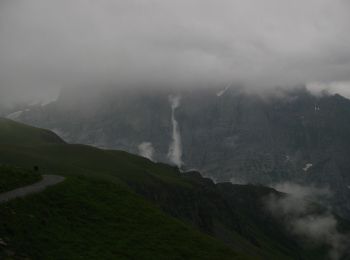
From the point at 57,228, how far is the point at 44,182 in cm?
1816

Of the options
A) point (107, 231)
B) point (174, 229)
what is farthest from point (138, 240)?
point (174, 229)

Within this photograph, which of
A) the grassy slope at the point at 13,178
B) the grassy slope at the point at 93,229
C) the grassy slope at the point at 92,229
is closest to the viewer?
the grassy slope at the point at 92,229

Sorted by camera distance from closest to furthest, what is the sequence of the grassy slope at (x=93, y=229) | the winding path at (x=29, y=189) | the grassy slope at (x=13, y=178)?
1. the grassy slope at (x=93, y=229)
2. the winding path at (x=29, y=189)
3. the grassy slope at (x=13, y=178)

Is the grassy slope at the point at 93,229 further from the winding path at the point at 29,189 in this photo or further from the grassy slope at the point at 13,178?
the grassy slope at the point at 13,178

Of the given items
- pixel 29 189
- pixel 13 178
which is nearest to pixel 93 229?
pixel 29 189

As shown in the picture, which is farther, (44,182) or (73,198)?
(44,182)

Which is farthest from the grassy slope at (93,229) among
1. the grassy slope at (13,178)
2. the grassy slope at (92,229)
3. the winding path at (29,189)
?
the grassy slope at (13,178)

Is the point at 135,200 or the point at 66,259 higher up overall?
the point at 135,200

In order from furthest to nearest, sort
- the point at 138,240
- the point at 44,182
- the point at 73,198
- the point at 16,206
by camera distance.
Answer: the point at 44,182
the point at 73,198
the point at 138,240
the point at 16,206

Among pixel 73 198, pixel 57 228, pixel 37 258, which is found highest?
pixel 73 198

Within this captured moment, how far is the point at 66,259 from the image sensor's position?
47.7 meters

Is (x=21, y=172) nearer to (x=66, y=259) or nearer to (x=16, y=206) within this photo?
(x=16, y=206)

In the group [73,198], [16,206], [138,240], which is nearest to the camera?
[16,206]

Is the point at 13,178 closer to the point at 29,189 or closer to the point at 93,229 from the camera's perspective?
the point at 29,189
